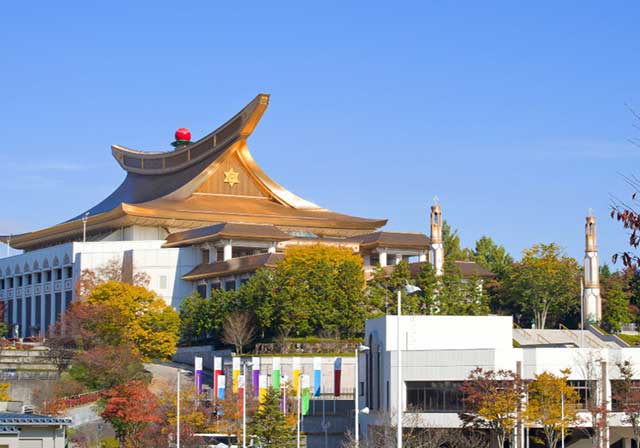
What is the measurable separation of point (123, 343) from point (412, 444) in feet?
80.7

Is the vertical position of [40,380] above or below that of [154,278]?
below

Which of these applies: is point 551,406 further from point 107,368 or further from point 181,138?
point 181,138

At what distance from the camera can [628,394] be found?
49250 millimetres

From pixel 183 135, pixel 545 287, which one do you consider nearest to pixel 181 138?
pixel 183 135

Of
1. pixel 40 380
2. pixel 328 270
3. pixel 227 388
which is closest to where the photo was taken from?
pixel 227 388

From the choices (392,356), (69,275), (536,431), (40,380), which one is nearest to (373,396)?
(392,356)

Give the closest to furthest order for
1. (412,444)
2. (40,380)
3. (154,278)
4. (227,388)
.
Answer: (412,444) < (227,388) < (40,380) < (154,278)

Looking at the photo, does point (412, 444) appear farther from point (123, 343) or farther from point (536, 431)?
point (123, 343)

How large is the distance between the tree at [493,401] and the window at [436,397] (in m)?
0.79

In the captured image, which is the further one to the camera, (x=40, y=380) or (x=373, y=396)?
(x=40, y=380)

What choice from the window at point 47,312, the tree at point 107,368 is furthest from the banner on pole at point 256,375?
the window at point 47,312

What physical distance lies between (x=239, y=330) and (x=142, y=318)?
20.8 feet

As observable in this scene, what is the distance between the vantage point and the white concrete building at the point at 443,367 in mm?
48938

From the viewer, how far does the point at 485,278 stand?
78.1 metres
